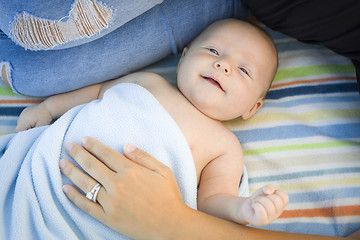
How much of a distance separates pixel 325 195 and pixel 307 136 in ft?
0.73

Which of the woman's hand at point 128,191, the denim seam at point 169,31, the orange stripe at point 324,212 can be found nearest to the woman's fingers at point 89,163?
the woman's hand at point 128,191

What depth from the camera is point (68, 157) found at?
107 cm

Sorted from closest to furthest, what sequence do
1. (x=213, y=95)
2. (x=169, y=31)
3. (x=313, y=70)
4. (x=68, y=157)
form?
(x=68, y=157) → (x=213, y=95) → (x=169, y=31) → (x=313, y=70)

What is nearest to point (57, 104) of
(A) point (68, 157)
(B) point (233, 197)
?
(A) point (68, 157)

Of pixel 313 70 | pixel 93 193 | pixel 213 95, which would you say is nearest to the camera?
pixel 93 193

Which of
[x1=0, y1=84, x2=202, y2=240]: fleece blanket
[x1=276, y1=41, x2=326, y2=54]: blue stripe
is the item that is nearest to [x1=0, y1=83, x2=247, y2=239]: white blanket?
[x1=0, y1=84, x2=202, y2=240]: fleece blanket

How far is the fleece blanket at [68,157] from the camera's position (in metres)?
0.99

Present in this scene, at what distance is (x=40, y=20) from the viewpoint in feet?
2.97

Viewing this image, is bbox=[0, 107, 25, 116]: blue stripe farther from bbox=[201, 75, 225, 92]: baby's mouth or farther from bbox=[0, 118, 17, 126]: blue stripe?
bbox=[201, 75, 225, 92]: baby's mouth

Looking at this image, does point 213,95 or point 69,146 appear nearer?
point 69,146

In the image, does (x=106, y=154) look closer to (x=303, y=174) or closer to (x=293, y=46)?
(x=303, y=174)

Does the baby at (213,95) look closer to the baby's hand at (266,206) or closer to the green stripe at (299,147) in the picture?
the green stripe at (299,147)

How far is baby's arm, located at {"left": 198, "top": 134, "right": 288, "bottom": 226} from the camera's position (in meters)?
0.85

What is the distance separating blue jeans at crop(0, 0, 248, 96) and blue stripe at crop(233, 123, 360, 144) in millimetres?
451
